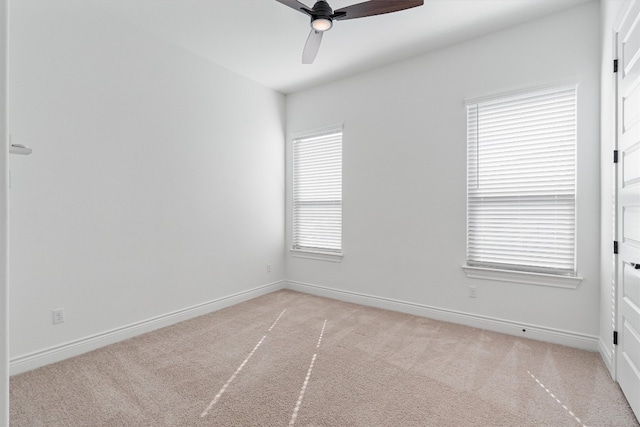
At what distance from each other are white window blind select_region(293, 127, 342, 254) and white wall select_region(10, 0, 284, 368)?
723 mm

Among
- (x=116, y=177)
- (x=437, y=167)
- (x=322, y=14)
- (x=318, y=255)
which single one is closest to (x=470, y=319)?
(x=437, y=167)

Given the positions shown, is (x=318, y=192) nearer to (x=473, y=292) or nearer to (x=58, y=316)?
(x=473, y=292)

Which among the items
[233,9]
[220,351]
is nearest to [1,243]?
[220,351]

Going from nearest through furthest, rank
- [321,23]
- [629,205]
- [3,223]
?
1. [3,223]
2. [629,205]
3. [321,23]

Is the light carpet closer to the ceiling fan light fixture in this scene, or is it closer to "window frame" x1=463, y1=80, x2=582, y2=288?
"window frame" x1=463, y1=80, x2=582, y2=288

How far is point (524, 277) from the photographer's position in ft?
9.66

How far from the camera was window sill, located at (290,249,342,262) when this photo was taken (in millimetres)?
4261

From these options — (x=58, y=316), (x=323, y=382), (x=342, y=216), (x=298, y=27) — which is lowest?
(x=323, y=382)

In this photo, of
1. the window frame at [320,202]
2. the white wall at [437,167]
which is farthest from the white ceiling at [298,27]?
the window frame at [320,202]

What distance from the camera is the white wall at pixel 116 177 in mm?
2402

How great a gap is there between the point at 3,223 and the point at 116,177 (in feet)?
7.82

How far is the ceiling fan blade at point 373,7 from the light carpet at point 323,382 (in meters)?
2.50

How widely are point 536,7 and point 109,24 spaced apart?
3.70 meters

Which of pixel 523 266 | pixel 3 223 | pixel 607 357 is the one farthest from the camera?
pixel 523 266
